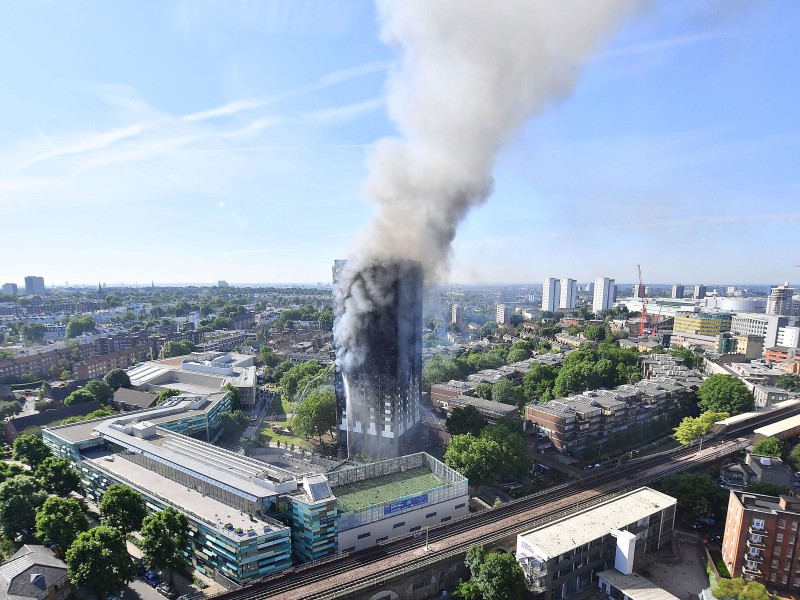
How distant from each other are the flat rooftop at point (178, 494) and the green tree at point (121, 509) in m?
1.29

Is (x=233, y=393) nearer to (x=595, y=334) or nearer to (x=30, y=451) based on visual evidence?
(x=30, y=451)

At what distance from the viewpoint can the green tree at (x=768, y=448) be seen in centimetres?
3344

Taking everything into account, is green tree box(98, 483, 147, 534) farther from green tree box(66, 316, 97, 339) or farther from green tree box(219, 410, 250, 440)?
green tree box(66, 316, 97, 339)

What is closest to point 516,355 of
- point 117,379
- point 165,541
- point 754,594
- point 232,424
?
point 232,424

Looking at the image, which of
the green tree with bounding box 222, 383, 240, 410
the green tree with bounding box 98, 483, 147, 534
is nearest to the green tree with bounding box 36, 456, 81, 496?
the green tree with bounding box 98, 483, 147, 534

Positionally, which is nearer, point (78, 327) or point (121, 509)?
point (121, 509)

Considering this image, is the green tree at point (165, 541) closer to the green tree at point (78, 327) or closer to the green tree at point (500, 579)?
the green tree at point (500, 579)

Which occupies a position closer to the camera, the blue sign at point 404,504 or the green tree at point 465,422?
the blue sign at point 404,504

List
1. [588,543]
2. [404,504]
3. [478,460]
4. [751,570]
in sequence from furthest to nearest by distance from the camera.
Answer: [478,460] → [404,504] → [751,570] → [588,543]

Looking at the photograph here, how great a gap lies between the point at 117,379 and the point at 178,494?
33.0m

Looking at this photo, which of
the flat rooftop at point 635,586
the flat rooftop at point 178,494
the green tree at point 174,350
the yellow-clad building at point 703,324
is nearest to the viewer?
the flat rooftop at point 635,586

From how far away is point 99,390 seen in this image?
47.7 metres

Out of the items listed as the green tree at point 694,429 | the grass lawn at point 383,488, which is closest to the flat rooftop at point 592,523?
the grass lawn at point 383,488

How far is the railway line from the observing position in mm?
19438
